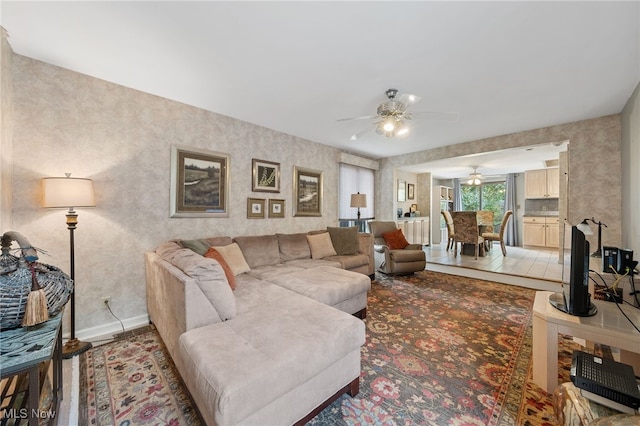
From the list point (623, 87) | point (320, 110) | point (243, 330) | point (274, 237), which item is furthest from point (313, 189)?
point (623, 87)

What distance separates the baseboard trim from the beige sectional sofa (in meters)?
0.31

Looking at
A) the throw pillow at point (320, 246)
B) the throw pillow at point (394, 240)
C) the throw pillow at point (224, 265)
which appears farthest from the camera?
the throw pillow at point (394, 240)

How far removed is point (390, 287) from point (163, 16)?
396 cm

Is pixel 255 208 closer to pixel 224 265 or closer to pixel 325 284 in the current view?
pixel 224 265

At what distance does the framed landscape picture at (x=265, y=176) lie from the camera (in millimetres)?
3729

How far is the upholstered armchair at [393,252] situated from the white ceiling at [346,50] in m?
2.40

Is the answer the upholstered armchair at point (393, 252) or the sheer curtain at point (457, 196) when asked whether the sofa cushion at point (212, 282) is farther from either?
the sheer curtain at point (457, 196)

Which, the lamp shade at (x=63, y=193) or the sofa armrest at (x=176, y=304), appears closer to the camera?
the sofa armrest at (x=176, y=304)

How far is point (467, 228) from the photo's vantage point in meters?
5.79

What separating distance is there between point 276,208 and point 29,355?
3.16 meters

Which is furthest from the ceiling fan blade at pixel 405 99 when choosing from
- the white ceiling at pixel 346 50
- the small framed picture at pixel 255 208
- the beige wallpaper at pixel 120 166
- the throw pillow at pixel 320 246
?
the small framed picture at pixel 255 208

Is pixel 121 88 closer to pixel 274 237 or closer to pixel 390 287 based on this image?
pixel 274 237

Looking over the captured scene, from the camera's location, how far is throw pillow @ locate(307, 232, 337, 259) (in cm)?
387

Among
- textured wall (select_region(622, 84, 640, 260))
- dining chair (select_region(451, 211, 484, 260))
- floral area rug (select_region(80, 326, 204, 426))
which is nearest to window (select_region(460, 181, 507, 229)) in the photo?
dining chair (select_region(451, 211, 484, 260))
